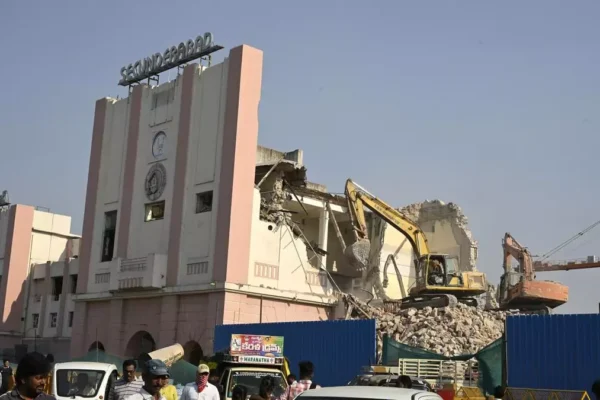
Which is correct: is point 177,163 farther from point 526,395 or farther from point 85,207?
point 526,395

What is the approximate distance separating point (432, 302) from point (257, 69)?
495 inches

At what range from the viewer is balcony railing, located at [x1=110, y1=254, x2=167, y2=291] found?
112 feet

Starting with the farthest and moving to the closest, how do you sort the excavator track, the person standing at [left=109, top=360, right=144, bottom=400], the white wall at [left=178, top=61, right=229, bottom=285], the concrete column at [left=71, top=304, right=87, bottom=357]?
the concrete column at [left=71, top=304, right=87, bottom=357], the excavator track, the white wall at [left=178, top=61, right=229, bottom=285], the person standing at [left=109, top=360, right=144, bottom=400]

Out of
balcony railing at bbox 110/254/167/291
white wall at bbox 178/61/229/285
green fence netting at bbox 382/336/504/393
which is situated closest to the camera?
green fence netting at bbox 382/336/504/393

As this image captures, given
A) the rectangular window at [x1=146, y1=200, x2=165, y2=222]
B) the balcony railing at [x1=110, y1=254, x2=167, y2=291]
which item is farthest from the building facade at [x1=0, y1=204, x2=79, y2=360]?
the rectangular window at [x1=146, y1=200, x2=165, y2=222]

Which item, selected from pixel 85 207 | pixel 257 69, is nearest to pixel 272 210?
pixel 257 69

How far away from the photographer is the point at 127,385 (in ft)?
30.3

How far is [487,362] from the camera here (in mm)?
22234

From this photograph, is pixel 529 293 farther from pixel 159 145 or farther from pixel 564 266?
pixel 564 266

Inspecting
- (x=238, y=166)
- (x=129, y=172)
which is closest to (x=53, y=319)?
(x=129, y=172)

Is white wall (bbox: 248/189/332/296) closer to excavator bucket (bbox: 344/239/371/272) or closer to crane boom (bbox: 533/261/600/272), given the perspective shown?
excavator bucket (bbox: 344/239/371/272)

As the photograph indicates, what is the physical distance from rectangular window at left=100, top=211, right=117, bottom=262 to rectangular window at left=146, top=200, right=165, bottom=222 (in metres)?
2.51

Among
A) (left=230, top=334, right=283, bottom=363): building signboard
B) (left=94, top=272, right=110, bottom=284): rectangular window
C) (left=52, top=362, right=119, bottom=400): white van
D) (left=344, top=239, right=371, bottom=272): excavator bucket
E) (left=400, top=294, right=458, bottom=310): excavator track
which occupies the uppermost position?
(left=344, top=239, right=371, bottom=272): excavator bucket

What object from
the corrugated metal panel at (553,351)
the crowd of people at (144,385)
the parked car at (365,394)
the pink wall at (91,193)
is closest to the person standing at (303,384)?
the crowd of people at (144,385)
